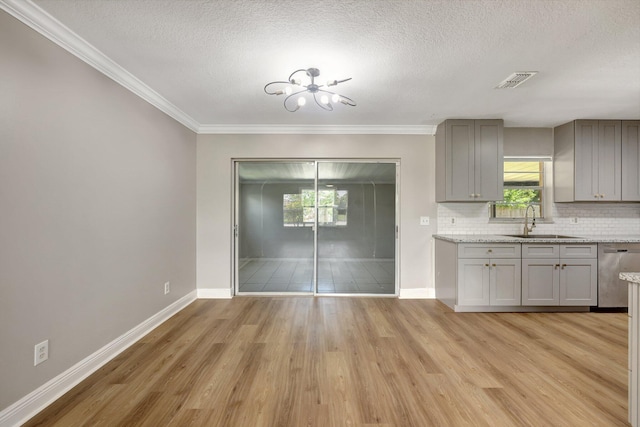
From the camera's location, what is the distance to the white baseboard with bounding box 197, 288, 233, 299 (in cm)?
431

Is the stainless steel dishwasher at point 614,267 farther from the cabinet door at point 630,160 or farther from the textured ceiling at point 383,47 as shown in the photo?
the textured ceiling at point 383,47

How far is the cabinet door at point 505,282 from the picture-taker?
12.1 feet

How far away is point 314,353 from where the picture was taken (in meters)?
2.62

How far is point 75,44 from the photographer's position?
2.14m

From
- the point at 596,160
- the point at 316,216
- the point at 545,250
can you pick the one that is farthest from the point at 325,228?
the point at 596,160

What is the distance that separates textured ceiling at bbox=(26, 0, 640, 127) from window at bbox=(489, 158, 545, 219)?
1.09 meters

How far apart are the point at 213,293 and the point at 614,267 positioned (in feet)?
17.6

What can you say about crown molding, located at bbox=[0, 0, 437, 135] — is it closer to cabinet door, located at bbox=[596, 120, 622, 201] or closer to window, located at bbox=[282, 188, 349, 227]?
window, located at bbox=[282, 188, 349, 227]

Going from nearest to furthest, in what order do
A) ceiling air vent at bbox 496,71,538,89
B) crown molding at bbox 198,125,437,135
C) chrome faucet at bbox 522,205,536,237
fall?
1. ceiling air vent at bbox 496,71,538,89
2. chrome faucet at bbox 522,205,536,237
3. crown molding at bbox 198,125,437,135

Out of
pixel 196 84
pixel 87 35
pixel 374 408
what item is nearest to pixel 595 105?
pixel 374 408

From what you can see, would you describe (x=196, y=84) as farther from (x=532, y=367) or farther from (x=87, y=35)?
(x=532, y=367)

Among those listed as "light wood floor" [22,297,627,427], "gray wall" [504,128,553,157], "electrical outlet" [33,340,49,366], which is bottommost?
"light wood floor" [22,297,627,427]

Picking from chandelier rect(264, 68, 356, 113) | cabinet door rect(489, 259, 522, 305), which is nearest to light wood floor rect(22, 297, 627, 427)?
cabinet door rect(489, 259, 522, 305)

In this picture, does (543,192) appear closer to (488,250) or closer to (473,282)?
(488,250)
